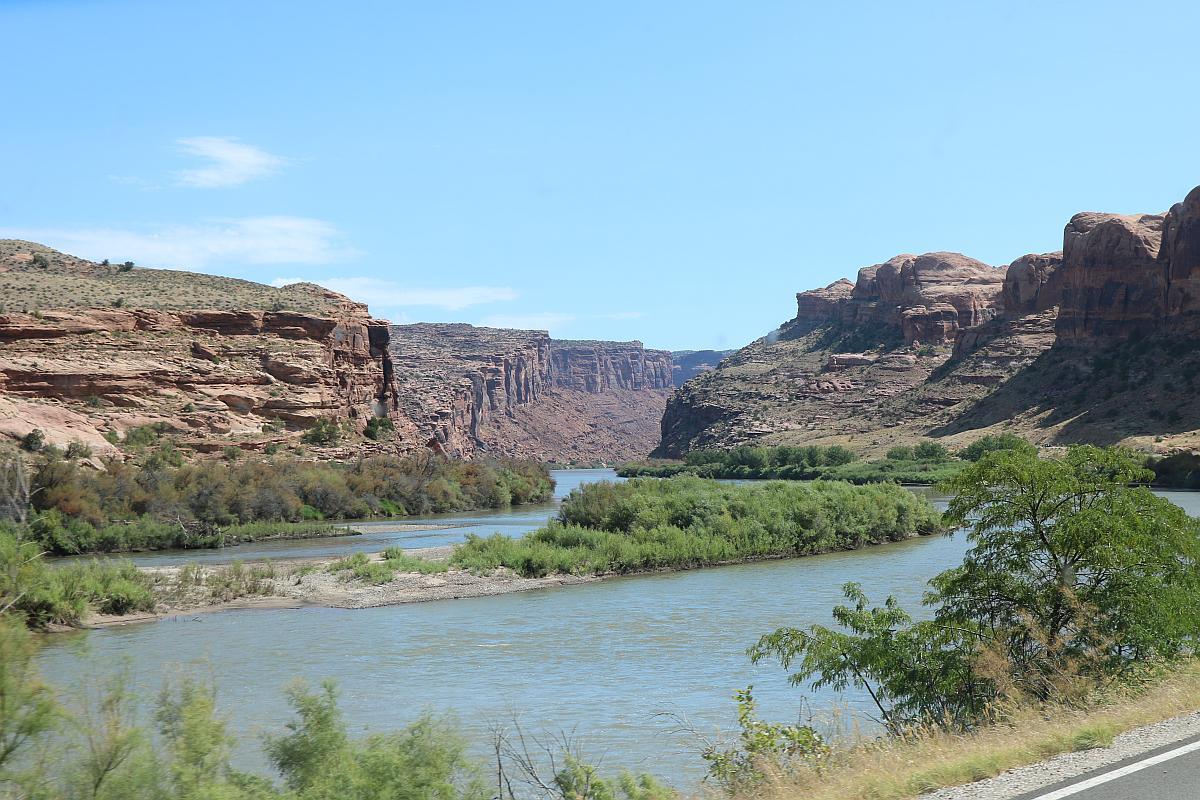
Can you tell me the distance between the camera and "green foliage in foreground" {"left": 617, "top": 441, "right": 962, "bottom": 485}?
8562cm

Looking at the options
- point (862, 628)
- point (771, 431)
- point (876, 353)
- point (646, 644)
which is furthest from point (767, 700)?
point (876, 353)

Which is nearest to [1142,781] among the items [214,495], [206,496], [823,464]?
[206,496]

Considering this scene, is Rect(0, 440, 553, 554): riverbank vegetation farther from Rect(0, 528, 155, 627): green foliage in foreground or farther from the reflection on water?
the reflection on water

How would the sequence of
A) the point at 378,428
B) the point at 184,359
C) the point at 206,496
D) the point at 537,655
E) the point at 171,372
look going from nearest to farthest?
the point at 537,655 < the point at 206,496 < the point at 171,372 < the point at 184,359 < the point at 378,428

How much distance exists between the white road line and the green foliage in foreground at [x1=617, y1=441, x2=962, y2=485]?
71.1 m

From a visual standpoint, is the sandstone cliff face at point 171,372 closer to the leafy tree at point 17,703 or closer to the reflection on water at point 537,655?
the reflection on water at point 537,655

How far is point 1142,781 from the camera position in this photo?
674 cm

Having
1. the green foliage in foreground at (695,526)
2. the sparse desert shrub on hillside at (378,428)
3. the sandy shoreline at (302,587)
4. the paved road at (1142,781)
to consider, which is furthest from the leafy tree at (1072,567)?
the sparse desert shrub on hillside at (378,428)

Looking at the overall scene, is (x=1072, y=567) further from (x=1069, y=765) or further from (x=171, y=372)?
(x=171, y=372)

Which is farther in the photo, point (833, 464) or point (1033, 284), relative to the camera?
point (1033, 284)

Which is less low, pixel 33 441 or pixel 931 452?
pixel 33 441

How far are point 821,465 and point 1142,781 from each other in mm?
95309

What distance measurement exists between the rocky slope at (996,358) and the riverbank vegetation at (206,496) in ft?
170

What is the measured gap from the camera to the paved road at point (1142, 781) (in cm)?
A: 646
